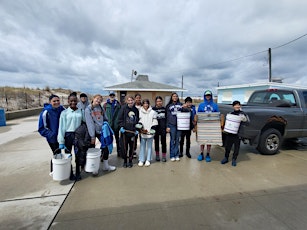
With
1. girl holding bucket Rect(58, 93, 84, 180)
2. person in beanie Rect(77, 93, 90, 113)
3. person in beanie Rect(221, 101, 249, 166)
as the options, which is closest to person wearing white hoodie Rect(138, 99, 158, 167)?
person in beanie Rect(77, 93, 90, 113)

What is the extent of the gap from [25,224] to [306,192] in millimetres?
4307

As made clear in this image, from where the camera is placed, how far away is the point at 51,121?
2959mm

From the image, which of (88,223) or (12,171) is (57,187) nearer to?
(88,223)

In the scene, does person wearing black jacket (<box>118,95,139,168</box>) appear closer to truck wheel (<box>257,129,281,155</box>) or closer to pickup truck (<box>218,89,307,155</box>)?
pickup truck (<box>218,89,307,155</box>)

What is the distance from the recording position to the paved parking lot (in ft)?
6.71

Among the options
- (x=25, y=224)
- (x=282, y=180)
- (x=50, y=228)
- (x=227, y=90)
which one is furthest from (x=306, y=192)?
(x=227, y=90)

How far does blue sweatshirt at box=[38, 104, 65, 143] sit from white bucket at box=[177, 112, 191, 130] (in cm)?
258

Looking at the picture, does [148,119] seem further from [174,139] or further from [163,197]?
[163,197]

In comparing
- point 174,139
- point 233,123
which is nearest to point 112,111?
point 174,139

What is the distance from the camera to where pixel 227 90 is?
67.4ft

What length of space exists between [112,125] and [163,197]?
2333mm

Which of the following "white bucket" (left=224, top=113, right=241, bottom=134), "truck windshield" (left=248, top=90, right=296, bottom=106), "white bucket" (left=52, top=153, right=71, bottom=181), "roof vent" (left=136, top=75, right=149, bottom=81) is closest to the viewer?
"white bucket" (left=52, top=153, right=71, bottom=181)

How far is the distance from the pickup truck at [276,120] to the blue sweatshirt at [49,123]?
4.14 meters

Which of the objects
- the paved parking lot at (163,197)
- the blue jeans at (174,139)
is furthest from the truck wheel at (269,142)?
the blue jeans at (174,139)
